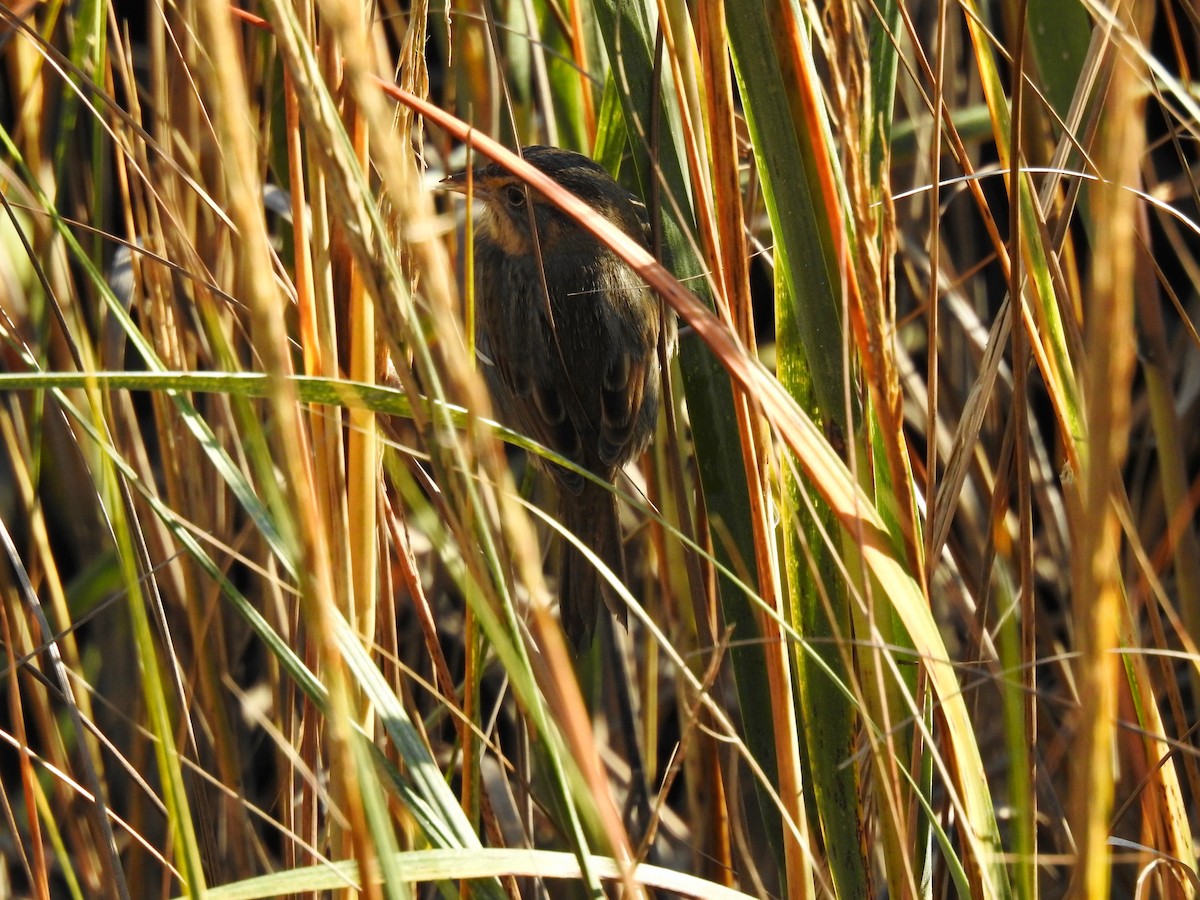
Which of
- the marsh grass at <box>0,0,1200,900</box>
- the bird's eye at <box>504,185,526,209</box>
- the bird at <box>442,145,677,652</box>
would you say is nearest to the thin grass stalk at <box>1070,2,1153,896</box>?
the marsh grass at <box>0,0,1200,900</box>

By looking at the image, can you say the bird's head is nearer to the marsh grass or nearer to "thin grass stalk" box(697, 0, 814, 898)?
the marsh grass

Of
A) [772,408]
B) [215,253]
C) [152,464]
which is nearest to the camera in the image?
[772,408]

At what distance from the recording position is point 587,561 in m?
1.80

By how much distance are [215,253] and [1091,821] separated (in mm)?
1364

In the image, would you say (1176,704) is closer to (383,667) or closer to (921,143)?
(383,667)

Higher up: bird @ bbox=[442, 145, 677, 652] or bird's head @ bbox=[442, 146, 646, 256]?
bird's head @ bbox=[442, 146, 646, 256]

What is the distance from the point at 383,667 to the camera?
126 centimetres

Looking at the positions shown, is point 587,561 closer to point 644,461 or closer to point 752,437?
point 644,461

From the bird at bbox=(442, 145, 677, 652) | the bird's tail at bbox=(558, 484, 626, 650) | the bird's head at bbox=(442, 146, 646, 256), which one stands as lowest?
the bird's tail at bbox=(558, 484, 626, 650)

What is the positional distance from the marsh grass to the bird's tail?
0.11 metres

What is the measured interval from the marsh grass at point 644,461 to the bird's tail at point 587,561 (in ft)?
0.38

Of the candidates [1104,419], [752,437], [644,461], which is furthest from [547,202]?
[1104,419]

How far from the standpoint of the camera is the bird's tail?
1717 mm

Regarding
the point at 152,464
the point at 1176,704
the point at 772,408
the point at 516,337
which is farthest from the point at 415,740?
the point at 152,464
